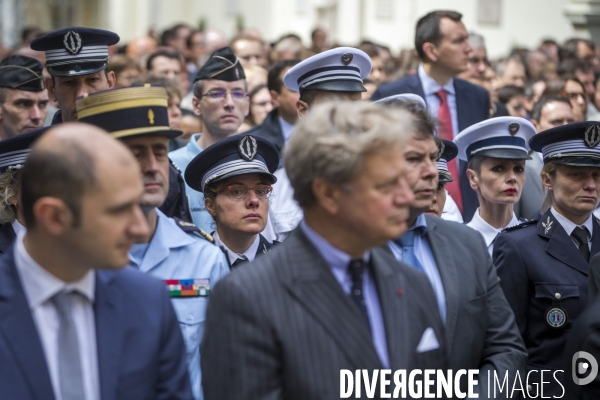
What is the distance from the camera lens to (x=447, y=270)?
13.5 feet

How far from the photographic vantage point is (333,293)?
121 inches

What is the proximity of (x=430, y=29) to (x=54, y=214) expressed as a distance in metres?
5.40

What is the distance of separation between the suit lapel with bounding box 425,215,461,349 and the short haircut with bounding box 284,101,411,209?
108cm

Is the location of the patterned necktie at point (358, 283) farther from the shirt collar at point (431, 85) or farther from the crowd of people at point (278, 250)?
the shirt collar at point (431, 85)

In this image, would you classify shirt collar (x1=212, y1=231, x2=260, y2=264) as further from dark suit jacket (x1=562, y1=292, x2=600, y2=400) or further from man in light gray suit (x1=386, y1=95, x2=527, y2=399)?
dark suit jacket (x1=562, y1=292, x2=600, y2=400)

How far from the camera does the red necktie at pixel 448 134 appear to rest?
7027 mm

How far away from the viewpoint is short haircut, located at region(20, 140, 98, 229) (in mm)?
2936

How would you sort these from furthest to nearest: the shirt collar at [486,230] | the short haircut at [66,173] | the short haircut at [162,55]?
the short haircut at [162,55] < the shirt collar at [486,230] < the short haircut at [66,173]

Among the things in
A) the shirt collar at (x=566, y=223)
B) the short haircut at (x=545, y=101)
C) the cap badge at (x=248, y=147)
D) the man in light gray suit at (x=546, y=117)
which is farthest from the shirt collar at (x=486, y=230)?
the short haircut at (x=545, y=101)

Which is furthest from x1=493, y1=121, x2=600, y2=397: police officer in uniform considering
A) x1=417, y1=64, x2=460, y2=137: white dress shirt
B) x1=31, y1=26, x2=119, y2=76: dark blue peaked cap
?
x1=31, y1=26, x2=119, y2=76: dark blue peaked cap

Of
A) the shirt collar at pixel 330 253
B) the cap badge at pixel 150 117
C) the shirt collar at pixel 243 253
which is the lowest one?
the shirt collar at pixel 243 253

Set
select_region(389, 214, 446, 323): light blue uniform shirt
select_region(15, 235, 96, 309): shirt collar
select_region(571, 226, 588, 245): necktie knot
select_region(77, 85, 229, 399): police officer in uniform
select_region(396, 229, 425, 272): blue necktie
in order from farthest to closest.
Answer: select_region(571, 226, 588, 245): necktie knot, select_region(396, 229, 425, 272): blue necktie, select_region(389, 214, 446, 323): light blue uniform shirt, select_region(77, 85, 229, 399): police officer in uniform, select_region(15, 235, 96, 309): shirt collar

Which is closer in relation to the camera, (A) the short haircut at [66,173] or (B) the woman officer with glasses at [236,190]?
(A) the short haircut at [66,173]

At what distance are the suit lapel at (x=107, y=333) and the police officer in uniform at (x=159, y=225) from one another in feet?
2.63
